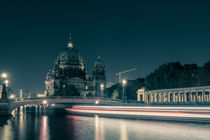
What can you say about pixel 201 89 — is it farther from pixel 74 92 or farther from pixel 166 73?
pixel 74 92

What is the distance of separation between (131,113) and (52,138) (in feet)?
79.8

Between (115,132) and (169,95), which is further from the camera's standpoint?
(169,95)

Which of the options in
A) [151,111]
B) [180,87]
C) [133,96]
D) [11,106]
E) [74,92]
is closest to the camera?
[151,111]

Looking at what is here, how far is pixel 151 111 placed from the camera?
143ft

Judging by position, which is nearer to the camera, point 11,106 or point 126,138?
point 126,138

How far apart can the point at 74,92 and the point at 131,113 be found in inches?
4453

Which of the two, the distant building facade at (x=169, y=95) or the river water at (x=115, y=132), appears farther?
the distant building facade at (x=169, y=95)

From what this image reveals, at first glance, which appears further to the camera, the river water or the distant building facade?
the distant building facade

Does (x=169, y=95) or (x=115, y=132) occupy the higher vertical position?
(x=169, y=95)

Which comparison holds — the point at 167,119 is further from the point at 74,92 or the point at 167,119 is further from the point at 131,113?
the point at 74,92

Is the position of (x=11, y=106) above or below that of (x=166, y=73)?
below

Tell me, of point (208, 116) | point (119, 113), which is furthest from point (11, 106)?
point (208, 116)

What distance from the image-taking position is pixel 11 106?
8181cm

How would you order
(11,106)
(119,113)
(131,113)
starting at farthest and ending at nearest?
1. (11,106)
2. (119,113)
3. (131,113)
